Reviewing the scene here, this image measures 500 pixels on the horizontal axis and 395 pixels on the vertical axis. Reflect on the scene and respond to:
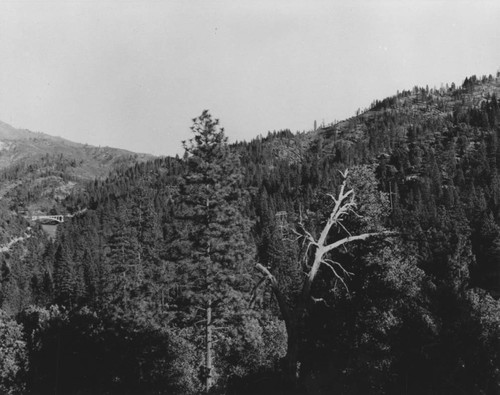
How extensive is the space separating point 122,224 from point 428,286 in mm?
27527

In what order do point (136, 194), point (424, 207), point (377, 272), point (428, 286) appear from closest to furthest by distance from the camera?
point (428, 286), point (377, 272), point (136, 194), point (424, 207)

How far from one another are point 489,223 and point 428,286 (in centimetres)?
6731

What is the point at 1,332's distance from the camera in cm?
2264

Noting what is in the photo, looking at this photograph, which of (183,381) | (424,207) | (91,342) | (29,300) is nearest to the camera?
(183,381)

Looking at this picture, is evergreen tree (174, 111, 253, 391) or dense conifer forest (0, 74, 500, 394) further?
evergreen tree (174, 111, 253, 391)

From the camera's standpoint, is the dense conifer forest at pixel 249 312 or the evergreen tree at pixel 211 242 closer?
the dense conifer forest at pixel 249 312

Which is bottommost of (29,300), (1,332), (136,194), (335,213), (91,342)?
(29,300)

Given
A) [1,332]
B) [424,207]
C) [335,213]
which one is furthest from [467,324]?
[424,207]

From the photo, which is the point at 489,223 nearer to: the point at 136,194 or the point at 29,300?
the point at 136,194

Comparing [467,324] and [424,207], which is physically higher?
[424,207]

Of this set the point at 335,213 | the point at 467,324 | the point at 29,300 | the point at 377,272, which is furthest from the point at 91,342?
the point at 29,300

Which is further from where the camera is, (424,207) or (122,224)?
(424,207)

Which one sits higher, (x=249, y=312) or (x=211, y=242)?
(x=211, y=242)

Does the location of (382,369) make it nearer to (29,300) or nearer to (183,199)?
(183,199)
